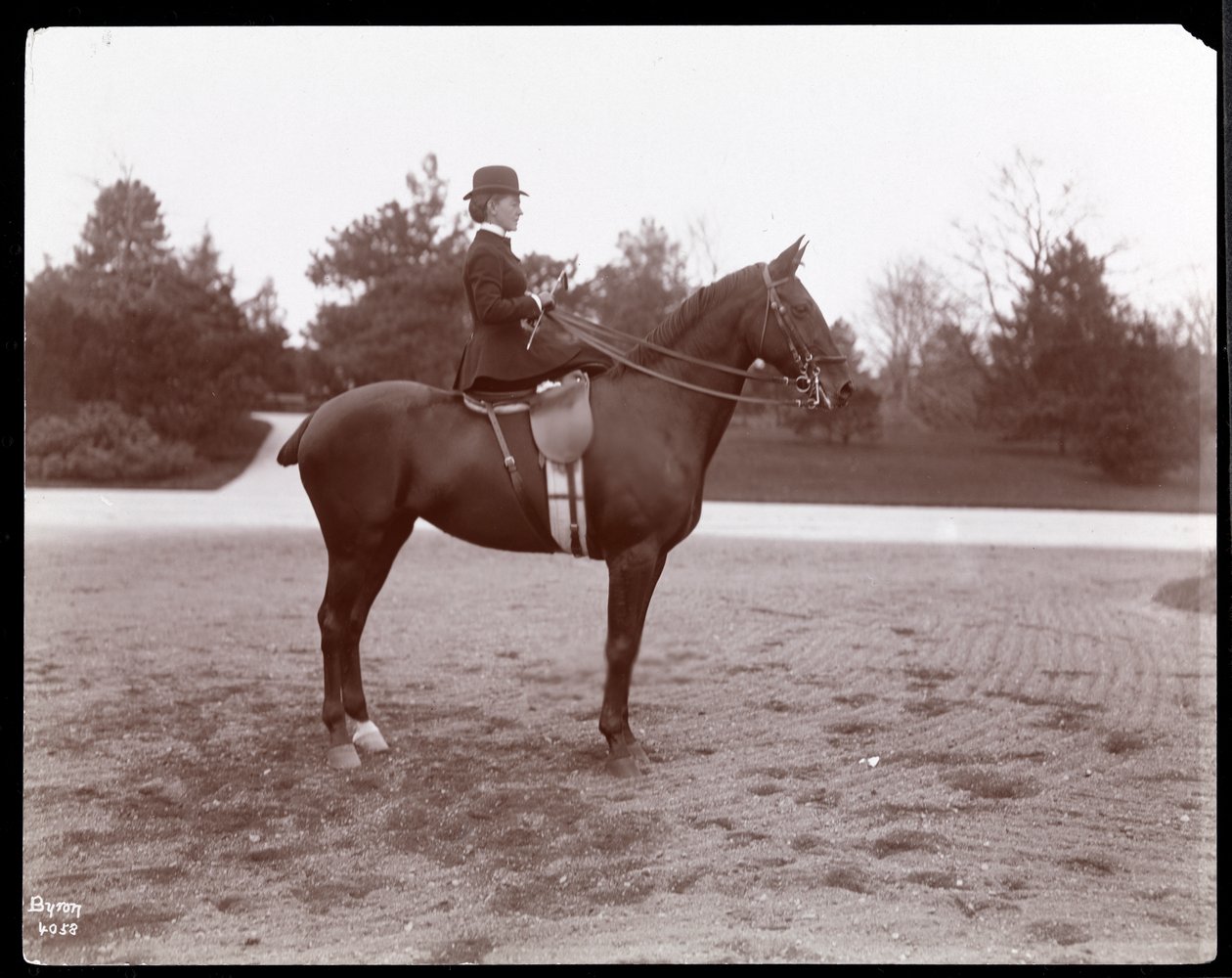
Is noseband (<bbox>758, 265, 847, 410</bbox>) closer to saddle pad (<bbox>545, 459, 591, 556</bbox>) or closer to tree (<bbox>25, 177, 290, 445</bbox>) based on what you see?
saddle pad (<bbox>545, 459, 591, 556</bbox>)

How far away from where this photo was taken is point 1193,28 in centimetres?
399

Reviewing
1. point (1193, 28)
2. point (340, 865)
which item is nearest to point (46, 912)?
point (340, 865)

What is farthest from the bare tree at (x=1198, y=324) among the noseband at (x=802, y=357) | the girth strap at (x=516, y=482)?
the girth strap at (x=516, y=482)

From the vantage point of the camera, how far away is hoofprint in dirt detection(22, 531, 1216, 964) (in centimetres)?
346

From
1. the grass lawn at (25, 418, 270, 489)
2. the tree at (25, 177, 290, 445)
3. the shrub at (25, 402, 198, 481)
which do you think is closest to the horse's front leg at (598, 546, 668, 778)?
the tree at (25, 177, 290, 445)

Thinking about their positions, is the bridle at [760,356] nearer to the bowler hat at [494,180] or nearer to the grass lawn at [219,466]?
the bowler hat at [494,180]

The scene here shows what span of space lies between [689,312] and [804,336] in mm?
549

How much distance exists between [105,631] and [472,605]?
2.66m

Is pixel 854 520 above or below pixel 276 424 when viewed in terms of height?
below

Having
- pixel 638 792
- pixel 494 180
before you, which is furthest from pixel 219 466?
pixel 638 792

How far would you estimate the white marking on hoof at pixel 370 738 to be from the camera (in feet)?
15.9

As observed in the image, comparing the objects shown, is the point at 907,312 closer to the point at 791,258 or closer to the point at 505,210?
the point at 791,258

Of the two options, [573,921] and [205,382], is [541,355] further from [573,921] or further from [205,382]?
[205,382]

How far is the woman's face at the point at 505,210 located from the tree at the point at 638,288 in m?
1.78
